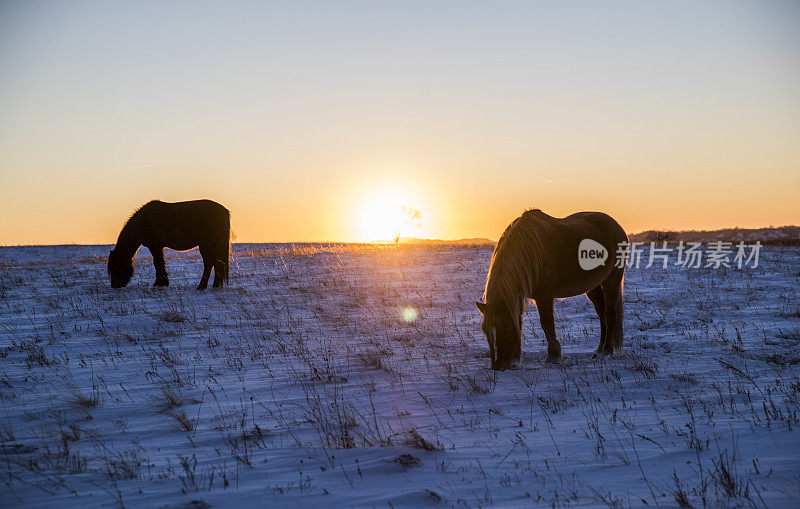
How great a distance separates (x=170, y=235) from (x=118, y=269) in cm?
172

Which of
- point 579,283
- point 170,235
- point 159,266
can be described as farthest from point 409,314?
point 159,266

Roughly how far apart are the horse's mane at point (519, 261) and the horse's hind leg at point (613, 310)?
1.76 m

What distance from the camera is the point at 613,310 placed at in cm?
869

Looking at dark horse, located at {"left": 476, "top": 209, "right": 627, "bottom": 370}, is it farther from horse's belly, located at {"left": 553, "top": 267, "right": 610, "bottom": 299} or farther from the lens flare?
the lens flare

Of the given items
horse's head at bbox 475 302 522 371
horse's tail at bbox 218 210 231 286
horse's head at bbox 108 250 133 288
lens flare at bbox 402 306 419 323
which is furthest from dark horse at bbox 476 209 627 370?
horse's head at bbox 108 250 133 288

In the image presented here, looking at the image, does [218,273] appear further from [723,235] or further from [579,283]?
[723,235]

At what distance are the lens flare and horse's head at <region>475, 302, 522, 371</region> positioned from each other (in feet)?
13.6

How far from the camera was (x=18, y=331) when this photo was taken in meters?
9.33

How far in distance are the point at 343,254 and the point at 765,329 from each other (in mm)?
15570

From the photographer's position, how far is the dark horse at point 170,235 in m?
14.2

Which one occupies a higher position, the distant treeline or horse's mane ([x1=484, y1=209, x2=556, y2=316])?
horse's mane ([x1=484, y1=209, x2=556, y2=316])

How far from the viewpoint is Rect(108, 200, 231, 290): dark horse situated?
14.2m

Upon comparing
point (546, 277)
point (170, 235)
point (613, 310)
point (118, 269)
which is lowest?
point (118, 269)

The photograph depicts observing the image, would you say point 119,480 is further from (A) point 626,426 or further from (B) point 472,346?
(B) point 472,346
